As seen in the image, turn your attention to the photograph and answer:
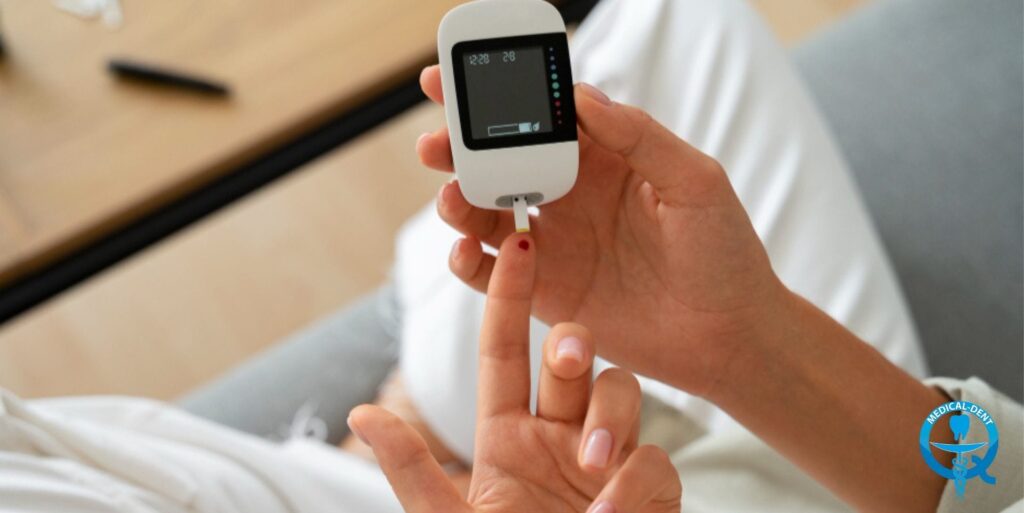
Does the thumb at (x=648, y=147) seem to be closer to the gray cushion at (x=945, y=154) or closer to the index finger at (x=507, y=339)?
the index finger at (x=507, y=339)

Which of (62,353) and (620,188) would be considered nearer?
(620,188)

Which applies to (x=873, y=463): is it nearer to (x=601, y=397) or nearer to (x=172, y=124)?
(x=601, y=397)

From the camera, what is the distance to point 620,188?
0.79 metres

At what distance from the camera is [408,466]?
0.62 m

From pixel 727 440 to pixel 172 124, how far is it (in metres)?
0.69

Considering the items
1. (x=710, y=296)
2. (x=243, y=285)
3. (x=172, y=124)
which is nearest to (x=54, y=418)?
(x=172, y=124)

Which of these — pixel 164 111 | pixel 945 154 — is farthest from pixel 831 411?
pixel 164 111

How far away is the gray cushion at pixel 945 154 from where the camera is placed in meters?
1.05

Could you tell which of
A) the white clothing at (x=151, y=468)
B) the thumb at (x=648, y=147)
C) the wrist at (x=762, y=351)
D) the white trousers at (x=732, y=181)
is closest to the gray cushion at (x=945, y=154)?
the white trousers at (x=732, y=181)

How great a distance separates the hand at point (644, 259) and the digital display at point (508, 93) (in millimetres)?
32

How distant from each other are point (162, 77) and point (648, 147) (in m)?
0.62

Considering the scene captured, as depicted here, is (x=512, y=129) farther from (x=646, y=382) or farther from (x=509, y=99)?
(x=646, y=382)

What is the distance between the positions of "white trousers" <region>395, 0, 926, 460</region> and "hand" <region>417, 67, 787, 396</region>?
0.58 feet

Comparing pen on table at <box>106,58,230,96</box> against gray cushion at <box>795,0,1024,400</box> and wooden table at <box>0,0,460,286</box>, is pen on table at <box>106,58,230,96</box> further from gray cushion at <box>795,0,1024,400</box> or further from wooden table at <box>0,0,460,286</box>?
gray cushion at <box>795,0,1024,400</box>
